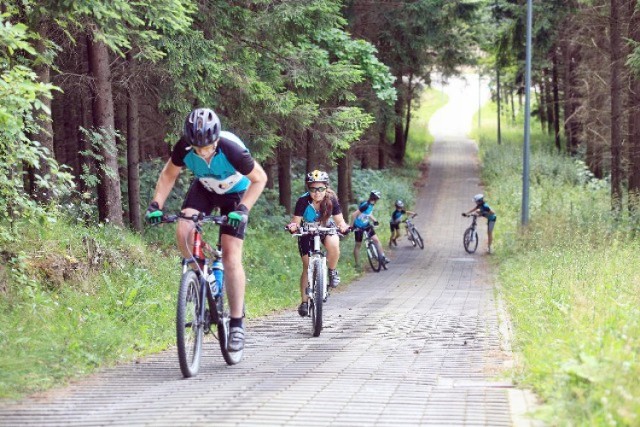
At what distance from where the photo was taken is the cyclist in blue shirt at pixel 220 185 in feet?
24.3

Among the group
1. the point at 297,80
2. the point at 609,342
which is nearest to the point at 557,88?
the point at 297,80

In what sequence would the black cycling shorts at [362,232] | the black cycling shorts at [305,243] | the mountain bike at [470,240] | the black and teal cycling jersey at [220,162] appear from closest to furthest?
1. the black and teal cycling jersey at [220,162]
2. the black cycling shorts at [305,243]
3. the black cycling shorts at [362,232]
4. the mountain bike at [470,240]

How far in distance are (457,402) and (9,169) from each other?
249 inches

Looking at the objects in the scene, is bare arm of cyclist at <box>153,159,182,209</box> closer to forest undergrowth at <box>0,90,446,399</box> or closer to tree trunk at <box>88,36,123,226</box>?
forest undergrowth at <box>0,90,446,399</box>

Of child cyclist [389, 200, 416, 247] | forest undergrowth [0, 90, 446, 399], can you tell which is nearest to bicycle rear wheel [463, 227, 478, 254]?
child cyclist [389, 200, 416, 247]

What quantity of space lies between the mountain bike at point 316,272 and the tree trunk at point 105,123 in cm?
485

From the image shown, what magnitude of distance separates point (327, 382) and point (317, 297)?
3378 millimetres

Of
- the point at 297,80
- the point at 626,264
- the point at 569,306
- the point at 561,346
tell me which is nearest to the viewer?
the point at 561,346

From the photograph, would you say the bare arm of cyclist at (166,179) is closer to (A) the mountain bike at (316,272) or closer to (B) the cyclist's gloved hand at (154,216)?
(B) the cyclist's gloved hand at (154,216)

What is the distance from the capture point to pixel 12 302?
9.73 metres

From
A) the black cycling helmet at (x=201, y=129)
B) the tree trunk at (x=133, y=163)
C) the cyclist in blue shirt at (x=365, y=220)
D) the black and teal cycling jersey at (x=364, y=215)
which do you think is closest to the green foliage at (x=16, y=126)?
the black cycling helmet at (x=201, y=129)

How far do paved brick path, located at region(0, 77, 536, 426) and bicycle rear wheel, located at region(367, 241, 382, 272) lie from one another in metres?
10.1

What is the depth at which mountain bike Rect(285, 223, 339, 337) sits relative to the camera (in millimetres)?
10578

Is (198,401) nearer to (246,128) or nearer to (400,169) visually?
(246,128)
